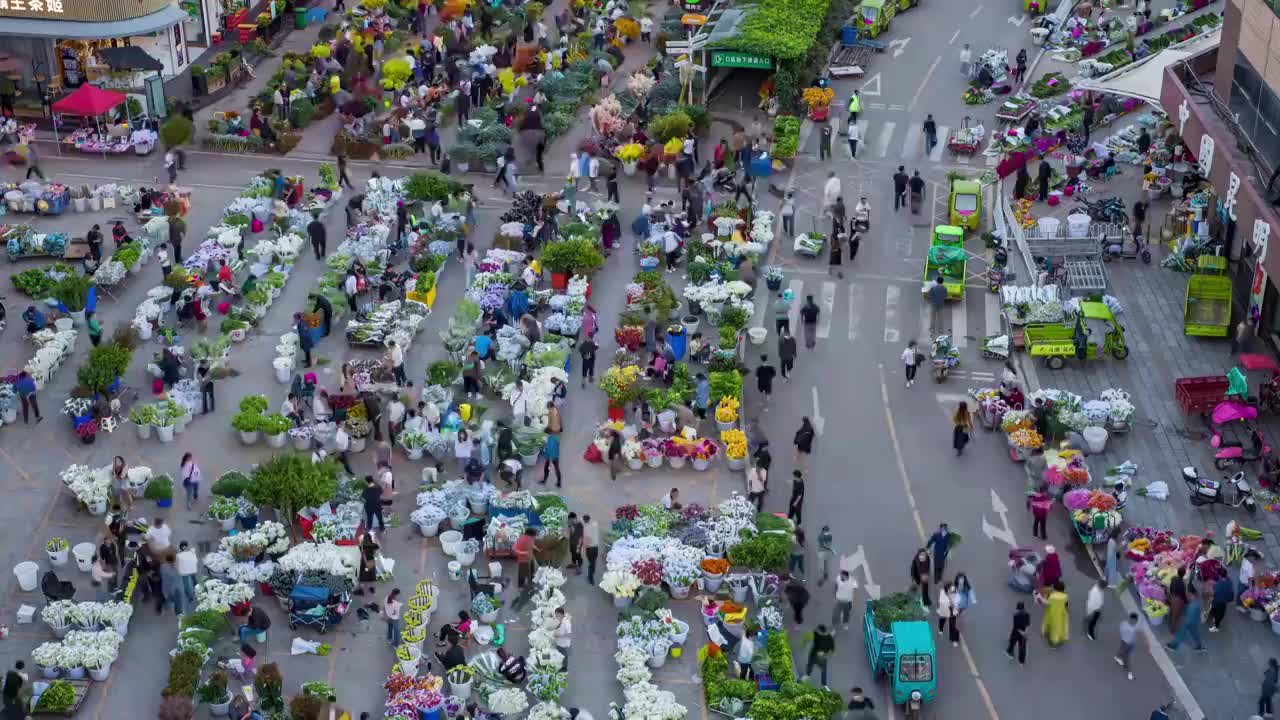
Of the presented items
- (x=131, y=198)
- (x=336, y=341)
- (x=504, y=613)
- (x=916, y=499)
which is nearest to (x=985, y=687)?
(x=916, y=499)

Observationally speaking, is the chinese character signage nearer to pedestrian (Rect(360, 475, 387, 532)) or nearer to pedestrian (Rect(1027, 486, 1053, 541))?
pedestrian (Rect(360, 475, 387, 532))

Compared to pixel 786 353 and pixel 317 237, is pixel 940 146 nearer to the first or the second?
pixel 786 353

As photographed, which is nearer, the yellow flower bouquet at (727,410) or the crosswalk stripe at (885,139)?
the yellow flower bouquet at (727,410)

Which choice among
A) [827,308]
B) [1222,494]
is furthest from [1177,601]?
[827,308]

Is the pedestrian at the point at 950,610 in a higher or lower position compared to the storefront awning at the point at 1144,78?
lower

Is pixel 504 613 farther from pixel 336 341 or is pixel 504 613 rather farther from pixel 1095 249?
pixel 1095 249

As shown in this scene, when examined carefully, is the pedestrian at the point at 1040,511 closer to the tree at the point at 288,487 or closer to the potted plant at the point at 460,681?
the potted plant at the point at 460,681

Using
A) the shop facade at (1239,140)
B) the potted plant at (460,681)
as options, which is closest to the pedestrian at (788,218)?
the shop facade at (1239,140)
